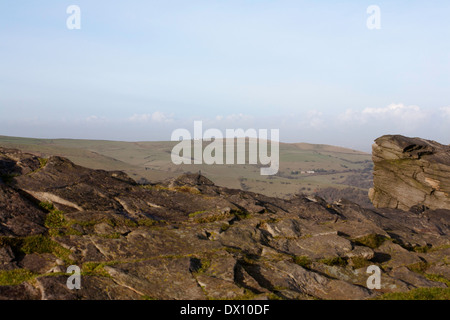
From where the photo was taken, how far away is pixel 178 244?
19641 millimetres

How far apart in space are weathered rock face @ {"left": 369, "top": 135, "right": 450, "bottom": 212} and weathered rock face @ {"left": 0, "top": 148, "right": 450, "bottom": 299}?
13590 mm

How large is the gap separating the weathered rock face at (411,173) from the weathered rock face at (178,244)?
13590mm

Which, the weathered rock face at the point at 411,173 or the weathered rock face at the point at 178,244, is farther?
the weathered rock face at the point at 411,173

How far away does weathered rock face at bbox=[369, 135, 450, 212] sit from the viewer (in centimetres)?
4244

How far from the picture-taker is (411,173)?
44.5m

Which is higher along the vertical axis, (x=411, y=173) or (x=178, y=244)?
(x=411, y=173)

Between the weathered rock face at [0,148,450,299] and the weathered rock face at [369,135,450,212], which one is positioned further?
the weathered rock face at [369,135,450,212]

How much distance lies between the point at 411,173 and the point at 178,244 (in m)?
34.8

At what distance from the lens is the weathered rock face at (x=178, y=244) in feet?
50.4

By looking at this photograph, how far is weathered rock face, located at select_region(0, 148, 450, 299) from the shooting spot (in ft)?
50.4

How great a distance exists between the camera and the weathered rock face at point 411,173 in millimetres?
42438

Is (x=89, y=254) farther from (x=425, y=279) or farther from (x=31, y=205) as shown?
(x=425, y=279)

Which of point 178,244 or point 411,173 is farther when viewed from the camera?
point 411,173
